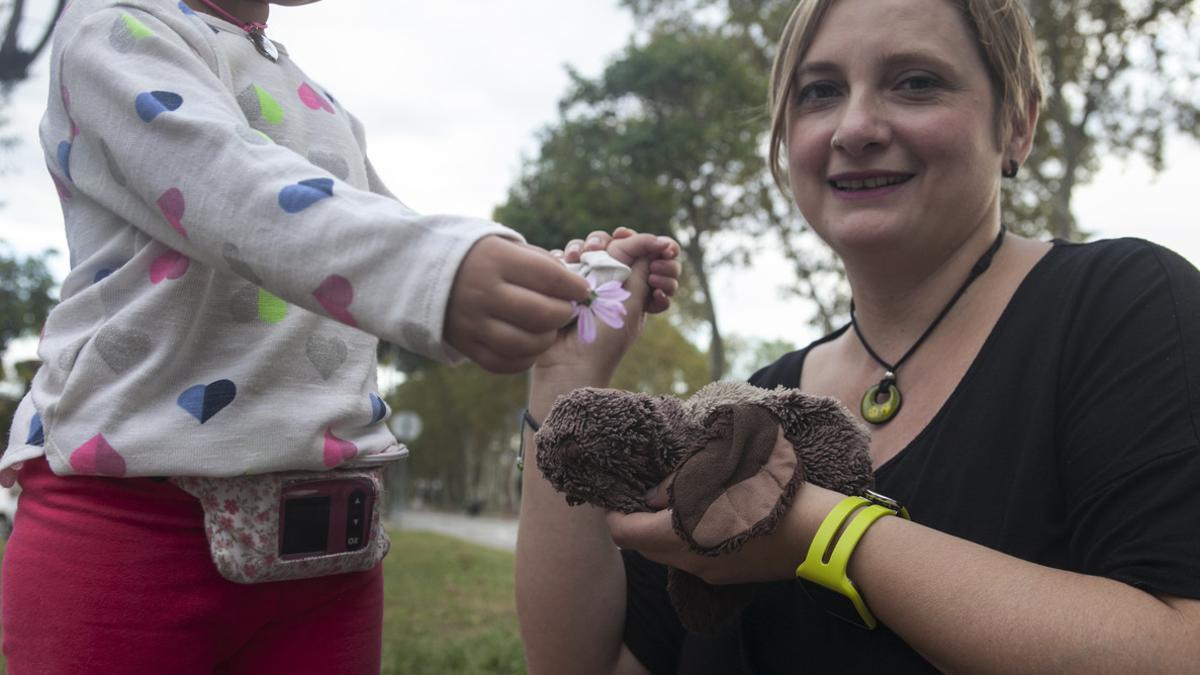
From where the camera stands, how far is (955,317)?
1957 mm

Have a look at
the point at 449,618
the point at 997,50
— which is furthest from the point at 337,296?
the point at 449,618

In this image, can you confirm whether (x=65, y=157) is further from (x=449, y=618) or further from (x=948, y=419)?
(x=449, y=618)

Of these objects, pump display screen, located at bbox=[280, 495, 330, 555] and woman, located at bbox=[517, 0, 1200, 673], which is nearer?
woman, located at bbox=[517, 0, 1200, 673]

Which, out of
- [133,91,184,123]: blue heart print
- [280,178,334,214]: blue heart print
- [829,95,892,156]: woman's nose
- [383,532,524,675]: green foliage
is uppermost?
[829,95,892,156]: woman's nose

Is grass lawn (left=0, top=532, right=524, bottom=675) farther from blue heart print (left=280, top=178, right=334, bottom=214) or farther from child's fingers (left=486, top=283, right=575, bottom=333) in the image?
child's fingers (left=486, top=283, right=575, bottom=333)

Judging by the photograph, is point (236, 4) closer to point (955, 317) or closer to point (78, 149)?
point (78, 149)

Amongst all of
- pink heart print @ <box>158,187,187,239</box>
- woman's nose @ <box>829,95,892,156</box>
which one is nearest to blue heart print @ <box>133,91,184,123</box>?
pink heart print @ <box>158,187,187,239</box>

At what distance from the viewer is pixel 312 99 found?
73.0 inches

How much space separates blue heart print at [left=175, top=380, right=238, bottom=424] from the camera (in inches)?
60.0

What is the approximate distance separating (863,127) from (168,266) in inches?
53.3

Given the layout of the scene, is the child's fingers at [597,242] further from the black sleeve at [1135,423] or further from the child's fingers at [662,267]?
the black sleeve at [1135,423]

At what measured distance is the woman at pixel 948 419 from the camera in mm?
1340

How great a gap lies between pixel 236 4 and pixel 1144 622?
1.85m

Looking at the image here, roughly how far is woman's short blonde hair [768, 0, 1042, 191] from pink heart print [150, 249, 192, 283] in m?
1.34
